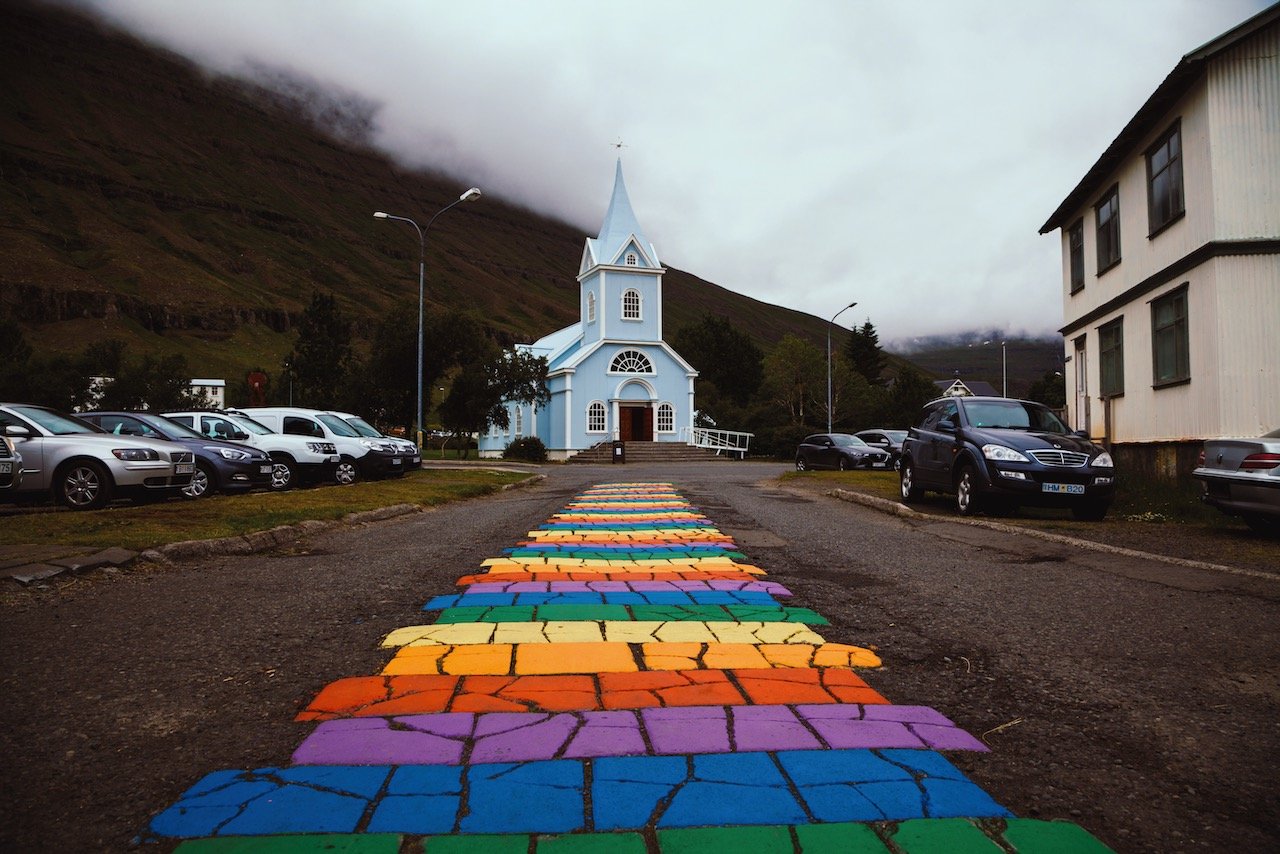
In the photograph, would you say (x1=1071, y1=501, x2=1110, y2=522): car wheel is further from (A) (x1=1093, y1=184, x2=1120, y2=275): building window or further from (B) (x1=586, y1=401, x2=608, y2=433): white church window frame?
(B) (x1=586, y1=401, x2=608, y2=433): white church window frame

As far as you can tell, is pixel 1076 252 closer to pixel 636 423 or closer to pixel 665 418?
pixel 665 418

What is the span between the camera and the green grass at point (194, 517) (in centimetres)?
837

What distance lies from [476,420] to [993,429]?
97.3ft

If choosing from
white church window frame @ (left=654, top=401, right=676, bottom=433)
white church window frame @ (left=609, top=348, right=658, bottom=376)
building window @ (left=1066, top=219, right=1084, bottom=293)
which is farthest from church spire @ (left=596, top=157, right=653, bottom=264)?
building window @ (left=1066, top=219, right=1084, bottom=293)

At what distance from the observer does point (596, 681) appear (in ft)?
13.0

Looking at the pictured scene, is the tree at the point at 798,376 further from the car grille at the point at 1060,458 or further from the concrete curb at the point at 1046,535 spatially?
the car grille at the point at 1060,458

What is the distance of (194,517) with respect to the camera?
10.5 metres

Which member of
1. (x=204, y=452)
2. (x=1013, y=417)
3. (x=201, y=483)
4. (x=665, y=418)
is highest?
(x=665, y=418)

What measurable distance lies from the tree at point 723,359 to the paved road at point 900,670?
3325 inches

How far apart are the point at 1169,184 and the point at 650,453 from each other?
2995 centimetres

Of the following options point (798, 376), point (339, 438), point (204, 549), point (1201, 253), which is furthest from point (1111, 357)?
point (798, 376)

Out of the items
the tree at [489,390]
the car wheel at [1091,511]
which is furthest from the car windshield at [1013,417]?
the tree at [489,390]

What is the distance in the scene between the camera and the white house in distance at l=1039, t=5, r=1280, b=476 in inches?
541

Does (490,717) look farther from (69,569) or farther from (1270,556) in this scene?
(1270,556)
